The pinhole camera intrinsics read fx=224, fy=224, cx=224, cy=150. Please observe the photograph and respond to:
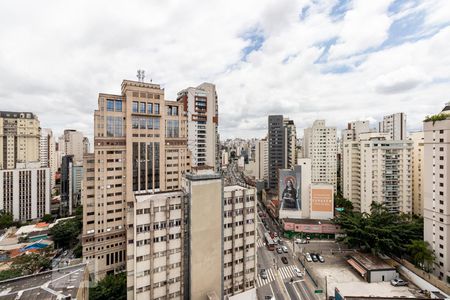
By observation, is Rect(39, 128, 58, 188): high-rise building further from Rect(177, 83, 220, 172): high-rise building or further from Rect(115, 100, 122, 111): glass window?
Rect(115, 100, 122, 111): glass window

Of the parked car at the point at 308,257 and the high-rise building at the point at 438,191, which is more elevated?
the high-rise building at the point at 438,191

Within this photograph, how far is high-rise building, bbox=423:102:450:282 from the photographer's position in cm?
3422

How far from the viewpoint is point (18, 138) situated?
75.9 m

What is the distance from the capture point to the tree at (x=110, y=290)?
1115 inches

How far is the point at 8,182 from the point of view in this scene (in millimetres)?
63594

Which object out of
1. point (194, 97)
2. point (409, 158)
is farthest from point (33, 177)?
point (409, 158)

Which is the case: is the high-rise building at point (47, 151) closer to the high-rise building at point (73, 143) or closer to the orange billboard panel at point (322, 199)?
the high-rise building at point (73, 143)

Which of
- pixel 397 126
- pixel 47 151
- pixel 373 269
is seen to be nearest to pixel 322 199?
pixel 373 269

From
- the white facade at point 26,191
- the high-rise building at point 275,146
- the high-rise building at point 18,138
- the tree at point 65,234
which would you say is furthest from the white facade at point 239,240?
the high-rise building at point 18,138

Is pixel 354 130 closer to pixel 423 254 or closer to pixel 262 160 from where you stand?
pixel 262 160

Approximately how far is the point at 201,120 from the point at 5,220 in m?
58.5

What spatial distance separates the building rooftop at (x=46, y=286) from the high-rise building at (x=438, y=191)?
5047cm

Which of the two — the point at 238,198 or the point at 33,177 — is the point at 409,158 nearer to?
the point at 238,198

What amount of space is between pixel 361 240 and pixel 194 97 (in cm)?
5334
